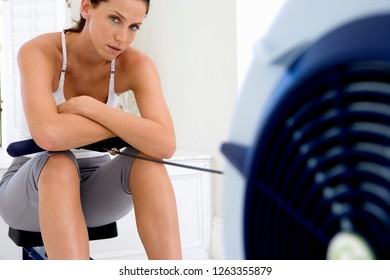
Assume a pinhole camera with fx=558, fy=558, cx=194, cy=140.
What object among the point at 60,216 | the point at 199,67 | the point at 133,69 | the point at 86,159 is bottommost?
the point at 60,216

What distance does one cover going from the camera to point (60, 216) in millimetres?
1050

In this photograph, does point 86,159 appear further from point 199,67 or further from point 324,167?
point 199,67

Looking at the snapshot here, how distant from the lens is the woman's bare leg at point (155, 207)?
44.0 inches

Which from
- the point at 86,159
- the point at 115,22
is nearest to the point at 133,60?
the point at 115,22

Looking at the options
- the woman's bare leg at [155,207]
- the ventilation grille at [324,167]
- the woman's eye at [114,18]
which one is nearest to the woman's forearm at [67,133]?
the woman's bare leg at [155,207]

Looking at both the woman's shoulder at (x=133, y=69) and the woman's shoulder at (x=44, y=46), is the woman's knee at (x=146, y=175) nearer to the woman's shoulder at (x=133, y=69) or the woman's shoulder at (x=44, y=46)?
the woman's shoulder at (x=133, y=69)

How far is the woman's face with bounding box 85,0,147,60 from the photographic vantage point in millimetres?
1129

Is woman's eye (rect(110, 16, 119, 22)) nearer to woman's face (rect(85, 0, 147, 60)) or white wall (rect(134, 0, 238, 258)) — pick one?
woman's face (rect(85, 0, 147, 60))

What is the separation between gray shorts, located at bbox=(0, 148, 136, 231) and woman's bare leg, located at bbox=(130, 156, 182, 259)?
0.13 ft

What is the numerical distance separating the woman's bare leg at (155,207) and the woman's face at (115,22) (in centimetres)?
25

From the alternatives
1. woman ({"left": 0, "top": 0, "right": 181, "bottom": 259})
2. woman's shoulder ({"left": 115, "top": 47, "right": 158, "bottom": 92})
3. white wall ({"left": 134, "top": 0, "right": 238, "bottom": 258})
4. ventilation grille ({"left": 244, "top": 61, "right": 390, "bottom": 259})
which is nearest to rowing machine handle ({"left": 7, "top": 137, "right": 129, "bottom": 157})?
woman ({"left": 0, "top": 0, "right": 181, "bottom": 259})

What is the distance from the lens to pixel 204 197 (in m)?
2.24

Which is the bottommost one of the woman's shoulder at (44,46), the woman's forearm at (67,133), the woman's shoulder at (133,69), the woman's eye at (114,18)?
the woman's forearm at (67,133)

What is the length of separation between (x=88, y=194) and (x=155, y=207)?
16 centimetres
